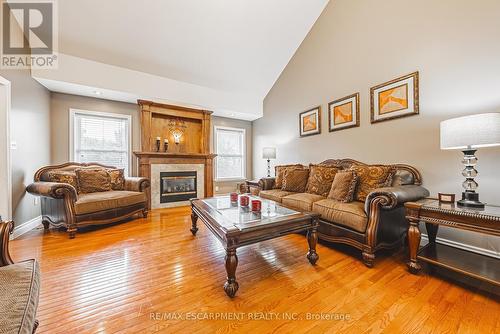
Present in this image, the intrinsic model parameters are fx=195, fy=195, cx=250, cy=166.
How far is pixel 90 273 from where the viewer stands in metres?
1.72

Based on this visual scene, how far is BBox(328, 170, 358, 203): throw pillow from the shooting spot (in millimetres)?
2389

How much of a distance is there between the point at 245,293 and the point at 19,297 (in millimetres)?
1206

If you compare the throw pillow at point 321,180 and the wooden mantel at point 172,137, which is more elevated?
the wooden mantel at point 172,137

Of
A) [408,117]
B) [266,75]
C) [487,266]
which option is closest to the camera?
[487,266]

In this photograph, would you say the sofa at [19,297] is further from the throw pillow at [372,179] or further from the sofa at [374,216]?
the throw pillow at [372,179]

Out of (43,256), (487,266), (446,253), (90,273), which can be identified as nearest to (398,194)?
(446,253)

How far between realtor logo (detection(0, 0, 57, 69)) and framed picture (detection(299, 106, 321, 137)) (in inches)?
162

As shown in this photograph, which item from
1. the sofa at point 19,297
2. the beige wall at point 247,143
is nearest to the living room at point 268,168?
the sofa at point 19,297

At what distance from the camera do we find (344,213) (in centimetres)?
209

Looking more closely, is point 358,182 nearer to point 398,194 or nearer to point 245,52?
point 398,194

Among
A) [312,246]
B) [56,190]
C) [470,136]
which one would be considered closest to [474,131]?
[470,136]

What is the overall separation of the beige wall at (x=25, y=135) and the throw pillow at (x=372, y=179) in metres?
4.47

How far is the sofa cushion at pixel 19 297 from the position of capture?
65cm

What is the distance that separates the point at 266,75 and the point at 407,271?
434 centimetres
